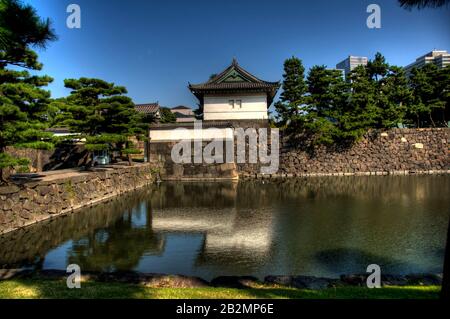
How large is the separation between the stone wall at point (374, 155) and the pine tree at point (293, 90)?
80.1 inches

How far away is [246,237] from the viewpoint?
8.17 metres

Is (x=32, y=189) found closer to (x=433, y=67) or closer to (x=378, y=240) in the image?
(x=378, y=240)

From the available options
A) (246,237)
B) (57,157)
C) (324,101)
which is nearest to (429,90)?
(324,101)

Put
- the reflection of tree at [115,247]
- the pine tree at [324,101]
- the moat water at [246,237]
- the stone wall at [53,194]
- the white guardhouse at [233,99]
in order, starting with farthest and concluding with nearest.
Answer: the white guardhouse at [233,99] → the pine tree at [324,101] → the stone wall at [53,194] → the reflection of tree at [115,247] → the moat water at [246,237]

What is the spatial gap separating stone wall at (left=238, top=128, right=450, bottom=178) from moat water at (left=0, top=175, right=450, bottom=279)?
11730mm

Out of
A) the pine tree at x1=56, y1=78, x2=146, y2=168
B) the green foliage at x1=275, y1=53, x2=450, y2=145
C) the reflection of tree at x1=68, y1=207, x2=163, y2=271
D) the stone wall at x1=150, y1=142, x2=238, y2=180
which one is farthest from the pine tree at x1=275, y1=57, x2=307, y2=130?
the reflection of tree at x1=68, y1=207, x2=163, y2=271

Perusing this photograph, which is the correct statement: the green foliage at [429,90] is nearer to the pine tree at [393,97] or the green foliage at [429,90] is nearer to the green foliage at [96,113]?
the pine tree at [393,97]

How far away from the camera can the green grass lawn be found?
160 inches

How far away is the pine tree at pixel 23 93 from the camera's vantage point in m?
7.65

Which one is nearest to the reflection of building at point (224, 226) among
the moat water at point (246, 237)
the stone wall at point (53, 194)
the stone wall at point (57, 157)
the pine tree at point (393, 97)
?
the moat water at point (246, 237)

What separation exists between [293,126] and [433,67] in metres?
12.4

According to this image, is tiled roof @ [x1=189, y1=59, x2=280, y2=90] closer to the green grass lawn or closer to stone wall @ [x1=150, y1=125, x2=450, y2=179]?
→ stone wall @ [x1=150, y1=125, x2=450, y2=179]

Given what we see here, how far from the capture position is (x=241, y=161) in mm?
24203
